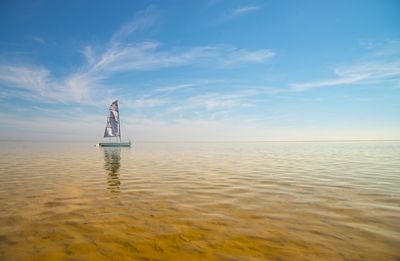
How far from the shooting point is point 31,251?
502 cm

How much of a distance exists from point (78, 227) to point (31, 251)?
1.48 m

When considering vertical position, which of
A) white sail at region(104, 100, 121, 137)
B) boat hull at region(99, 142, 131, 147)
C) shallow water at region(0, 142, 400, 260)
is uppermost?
white sail at region(104, 100, 121, 137)

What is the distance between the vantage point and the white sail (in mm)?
73312

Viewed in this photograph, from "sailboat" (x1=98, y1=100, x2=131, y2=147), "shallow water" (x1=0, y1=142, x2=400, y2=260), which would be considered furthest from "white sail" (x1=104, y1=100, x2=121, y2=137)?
"shallow water" (x1=0, y1=142, x2=400, y2=260)

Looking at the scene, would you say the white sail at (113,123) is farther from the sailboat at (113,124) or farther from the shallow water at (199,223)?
the shallow water at (199,223)

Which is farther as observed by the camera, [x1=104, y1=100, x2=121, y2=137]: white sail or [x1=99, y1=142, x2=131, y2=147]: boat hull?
[x1=104, y1=100, x2=121, y2=137]: white sail

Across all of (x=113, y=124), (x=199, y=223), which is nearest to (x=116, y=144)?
(x=113, y=124)

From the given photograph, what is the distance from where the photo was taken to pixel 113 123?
2906 inches

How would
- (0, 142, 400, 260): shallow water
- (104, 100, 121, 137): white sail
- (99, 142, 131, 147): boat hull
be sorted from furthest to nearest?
1. (104, 100, 121, 137): white sail
2. (99, 142, 131, 147): boat hull
3. (0, 142, 400, 260): shallow water

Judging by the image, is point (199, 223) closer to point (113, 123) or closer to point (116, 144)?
point (116, 144)

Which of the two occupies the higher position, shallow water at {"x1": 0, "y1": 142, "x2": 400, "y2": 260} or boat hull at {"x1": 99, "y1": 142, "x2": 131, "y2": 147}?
boat hull at {"x1": 99, "y1": 142, "x2": 131, "y2": 147}

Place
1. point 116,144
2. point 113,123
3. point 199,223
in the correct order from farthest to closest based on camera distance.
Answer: point 113,123 < point 116,144 < point 199,223

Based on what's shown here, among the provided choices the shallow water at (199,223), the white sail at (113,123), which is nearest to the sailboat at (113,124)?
the white sail at (113,123)

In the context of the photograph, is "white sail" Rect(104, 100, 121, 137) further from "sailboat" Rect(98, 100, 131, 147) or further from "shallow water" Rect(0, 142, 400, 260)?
"shallow water" Rect(0, 142, 400, 260)
